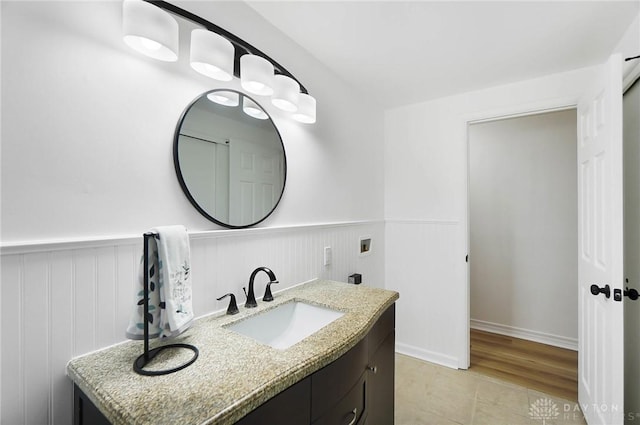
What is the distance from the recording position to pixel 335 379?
0.94 meters

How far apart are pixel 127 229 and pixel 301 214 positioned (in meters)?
0.96

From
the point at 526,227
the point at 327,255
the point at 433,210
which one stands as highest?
the point at 433,210

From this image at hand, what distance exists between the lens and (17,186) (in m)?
0.77

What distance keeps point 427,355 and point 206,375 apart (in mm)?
2371

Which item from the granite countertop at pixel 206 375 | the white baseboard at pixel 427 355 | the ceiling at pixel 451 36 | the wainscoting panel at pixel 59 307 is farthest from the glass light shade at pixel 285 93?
the white baseboard at pixel 427 355

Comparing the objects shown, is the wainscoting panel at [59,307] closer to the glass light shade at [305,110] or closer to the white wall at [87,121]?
the white wall at [87,121]

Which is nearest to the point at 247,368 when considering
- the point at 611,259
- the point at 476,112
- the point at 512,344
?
the point at 611,259

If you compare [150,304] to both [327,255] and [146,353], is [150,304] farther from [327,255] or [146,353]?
[327,255]

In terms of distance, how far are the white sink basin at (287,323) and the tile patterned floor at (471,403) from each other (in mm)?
1016

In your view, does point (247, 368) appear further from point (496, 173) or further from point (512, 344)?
point (496, 173)

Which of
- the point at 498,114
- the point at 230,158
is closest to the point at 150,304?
the point at 230,158

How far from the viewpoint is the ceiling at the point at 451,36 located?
142 centimetres

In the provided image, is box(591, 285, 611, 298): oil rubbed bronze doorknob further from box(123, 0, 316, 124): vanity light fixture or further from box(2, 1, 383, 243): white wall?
box(2, 1, 383, 243): white wall

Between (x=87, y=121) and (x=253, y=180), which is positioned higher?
(x=87, y=121)
